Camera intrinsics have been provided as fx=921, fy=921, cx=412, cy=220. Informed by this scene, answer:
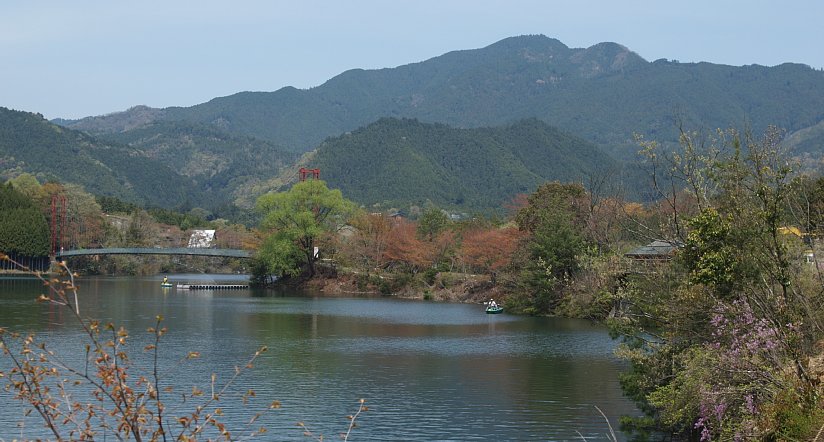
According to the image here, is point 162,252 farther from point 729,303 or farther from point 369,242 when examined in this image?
point 729,303

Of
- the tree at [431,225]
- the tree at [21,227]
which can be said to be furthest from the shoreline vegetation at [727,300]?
the tree at [21,227]

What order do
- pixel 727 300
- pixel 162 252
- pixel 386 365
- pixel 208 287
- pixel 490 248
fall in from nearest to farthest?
pixel 727 300, pixel 386 365, pixel 490 248, pixel 208 287, pixel 162 252

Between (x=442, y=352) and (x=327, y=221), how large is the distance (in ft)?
167

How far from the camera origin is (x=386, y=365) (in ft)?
124

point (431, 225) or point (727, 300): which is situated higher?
point (431, 225)

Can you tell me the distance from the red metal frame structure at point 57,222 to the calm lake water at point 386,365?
43.1 meters

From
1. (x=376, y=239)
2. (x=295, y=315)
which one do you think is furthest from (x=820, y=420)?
(x=376, y=239)

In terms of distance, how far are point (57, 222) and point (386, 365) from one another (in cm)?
8983

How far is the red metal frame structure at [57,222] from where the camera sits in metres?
111

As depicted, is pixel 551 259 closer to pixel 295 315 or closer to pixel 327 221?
pixel 295 315

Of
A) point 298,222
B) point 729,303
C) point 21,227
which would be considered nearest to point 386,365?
point 729,303

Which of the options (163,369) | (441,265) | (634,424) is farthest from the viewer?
(441,265)

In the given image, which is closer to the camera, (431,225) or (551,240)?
(551,240)

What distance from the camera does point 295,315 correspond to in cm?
6016
